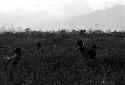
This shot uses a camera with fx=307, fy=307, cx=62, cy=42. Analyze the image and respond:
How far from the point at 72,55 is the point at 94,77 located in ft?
10.8

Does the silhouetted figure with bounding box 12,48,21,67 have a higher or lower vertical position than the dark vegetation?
higher

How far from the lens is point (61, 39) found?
19.0 metres

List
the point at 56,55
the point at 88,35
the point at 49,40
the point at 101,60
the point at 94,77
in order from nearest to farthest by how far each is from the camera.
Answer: the point at 94,77, the point at 101,60, the point at 56,55, the point at 49,40, the point at 88,35

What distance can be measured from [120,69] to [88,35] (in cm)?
972

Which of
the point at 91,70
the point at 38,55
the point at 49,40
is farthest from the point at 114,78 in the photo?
the point at 49,40

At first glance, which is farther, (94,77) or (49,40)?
(49,40)

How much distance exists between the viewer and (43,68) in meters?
11.5

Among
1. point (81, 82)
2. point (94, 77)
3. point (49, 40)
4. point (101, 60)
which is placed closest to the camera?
point (81, 82)

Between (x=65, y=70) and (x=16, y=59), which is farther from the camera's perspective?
(x=65, y=70)

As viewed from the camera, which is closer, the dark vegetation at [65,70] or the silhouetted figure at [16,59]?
the dark vegetation at [65,70]

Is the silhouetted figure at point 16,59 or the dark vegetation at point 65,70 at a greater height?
the silhouetted figure at point 16,59

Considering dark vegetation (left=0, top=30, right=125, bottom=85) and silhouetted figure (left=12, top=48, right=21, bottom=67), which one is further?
silhouetted figure (left=12, top=48, right=21, bottom=67)

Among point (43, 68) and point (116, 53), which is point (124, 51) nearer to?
point (116, 53)

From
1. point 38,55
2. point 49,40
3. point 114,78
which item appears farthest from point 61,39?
point 114,78
